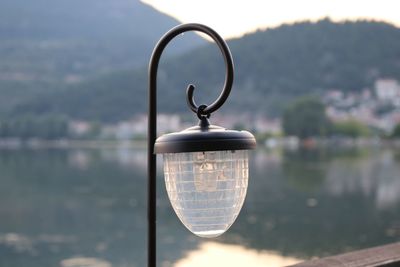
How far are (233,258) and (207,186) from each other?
15.2 m

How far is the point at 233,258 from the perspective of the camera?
52.0 ft

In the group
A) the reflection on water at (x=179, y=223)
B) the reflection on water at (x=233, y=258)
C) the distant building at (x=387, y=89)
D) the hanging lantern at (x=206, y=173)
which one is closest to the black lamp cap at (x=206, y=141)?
the hanging lantern at (x=206, y=173)

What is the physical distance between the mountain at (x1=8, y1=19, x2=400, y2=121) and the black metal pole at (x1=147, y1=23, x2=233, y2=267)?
46.9 m

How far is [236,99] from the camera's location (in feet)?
166

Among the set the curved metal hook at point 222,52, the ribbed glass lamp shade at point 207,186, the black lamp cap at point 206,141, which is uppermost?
the curved metal hook at point 222,52

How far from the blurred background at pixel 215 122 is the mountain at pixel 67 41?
0.82 ft

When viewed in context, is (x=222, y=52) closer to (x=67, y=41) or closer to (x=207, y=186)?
(x=207, y=186)

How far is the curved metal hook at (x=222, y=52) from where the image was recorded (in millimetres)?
947

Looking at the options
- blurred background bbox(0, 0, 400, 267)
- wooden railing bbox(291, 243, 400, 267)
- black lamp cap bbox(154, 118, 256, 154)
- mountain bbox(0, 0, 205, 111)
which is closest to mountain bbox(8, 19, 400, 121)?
blurred background bbox(0, 0, 400, 267)

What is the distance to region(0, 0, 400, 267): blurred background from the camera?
63.1 feet

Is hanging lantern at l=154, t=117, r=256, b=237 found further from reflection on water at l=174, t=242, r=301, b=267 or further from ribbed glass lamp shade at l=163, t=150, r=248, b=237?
reflection on water at l=174, t=242, r=301, b=267

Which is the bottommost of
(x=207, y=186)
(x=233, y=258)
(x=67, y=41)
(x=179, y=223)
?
(x=233, y=258)

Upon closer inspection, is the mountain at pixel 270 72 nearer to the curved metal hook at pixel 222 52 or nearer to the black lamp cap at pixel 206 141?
the curved metal hook at pixel 222 52

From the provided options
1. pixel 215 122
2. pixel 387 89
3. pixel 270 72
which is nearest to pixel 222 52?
pixel 215 122
